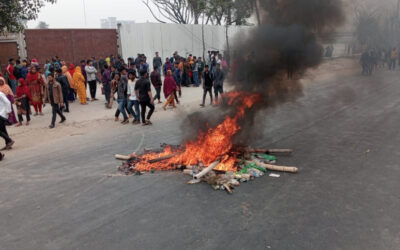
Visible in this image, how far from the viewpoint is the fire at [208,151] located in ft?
19.0

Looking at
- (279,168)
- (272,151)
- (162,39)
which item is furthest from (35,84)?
(162,39)

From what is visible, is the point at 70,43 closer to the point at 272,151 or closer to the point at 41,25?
→ the point at 272,151

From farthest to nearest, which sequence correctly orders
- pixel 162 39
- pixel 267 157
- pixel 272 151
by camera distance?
1. pixel 162 39
2. pixel 272 151
3. pixel 267 157

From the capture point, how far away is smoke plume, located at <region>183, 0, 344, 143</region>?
23.8 feet

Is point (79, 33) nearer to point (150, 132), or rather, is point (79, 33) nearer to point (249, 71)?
point (150, 132)

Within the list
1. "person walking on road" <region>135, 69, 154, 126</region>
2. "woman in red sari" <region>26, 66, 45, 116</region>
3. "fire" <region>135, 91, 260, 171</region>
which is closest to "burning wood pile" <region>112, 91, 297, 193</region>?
"fire" <region>135, 91, 260, 171</region>

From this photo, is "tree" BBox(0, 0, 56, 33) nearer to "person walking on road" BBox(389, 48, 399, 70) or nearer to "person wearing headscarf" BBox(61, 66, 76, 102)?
"person wearing headscarf" BBox(61, 66, 76, 102)

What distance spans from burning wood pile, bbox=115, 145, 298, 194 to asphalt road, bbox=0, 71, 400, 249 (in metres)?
0.18

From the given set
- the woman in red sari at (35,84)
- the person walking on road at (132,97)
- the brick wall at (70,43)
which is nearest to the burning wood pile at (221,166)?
the person walking on road at (132,97)

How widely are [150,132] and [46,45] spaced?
13.1 m

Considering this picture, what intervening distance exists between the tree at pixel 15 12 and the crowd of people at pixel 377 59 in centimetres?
1825

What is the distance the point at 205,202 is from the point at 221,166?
110 cm

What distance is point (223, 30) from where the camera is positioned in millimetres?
24688

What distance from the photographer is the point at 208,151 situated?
5.98m
